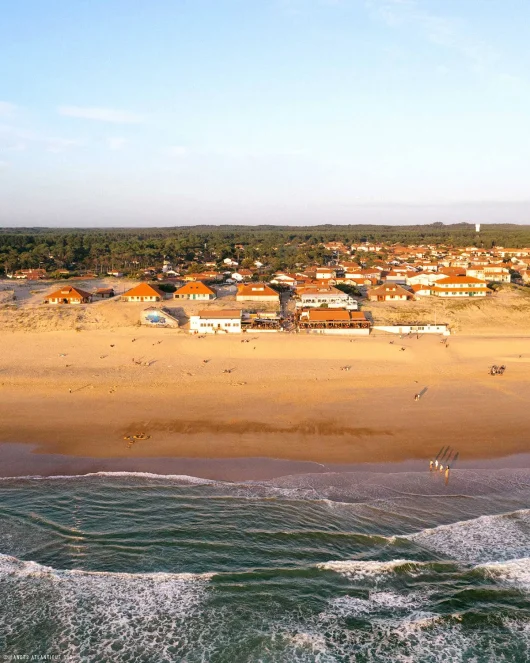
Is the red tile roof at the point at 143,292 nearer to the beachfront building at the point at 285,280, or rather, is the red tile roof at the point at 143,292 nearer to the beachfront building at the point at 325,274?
the beachfront building at the point at 285,280

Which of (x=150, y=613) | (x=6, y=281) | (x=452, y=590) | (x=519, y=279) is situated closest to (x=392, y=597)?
(x=452, y=590)

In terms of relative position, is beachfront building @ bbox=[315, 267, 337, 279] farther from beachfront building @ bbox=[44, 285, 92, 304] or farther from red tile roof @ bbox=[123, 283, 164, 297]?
beachfront building @ bbox=[44, 285, 92, 304]

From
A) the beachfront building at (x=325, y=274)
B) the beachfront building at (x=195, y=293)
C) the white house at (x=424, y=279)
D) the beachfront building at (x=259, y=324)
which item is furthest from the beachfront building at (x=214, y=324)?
the beachfront building at (x=325, y=274)

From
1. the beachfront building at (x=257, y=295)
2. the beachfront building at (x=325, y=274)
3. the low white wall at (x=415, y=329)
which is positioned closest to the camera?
the low white wall at (x=415, y=329)

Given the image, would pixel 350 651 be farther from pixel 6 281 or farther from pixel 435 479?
pixel 6 281

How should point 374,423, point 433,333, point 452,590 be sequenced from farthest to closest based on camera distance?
1. point 433,333
2. point 374,423
3. point 452,590

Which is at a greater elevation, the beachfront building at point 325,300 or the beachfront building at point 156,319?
the beachfront building at point 325,300

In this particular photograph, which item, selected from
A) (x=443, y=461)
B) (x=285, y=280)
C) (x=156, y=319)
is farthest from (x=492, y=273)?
(x=443, y=461)
